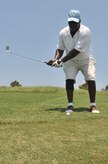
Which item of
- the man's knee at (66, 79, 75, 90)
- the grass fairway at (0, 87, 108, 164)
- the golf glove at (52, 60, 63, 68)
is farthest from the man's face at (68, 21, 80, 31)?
the grass fairway at (0, 87, 108, 164)

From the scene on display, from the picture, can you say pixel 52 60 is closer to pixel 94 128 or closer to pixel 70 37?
pixel 70 37

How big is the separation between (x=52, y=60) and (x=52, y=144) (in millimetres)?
4225

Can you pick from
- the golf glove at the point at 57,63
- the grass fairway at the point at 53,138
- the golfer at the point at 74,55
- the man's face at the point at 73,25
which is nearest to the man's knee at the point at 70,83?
the golfer at the point at 74,55

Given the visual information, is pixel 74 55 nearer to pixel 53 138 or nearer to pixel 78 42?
pixel 78 42

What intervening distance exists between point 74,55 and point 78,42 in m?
0.29

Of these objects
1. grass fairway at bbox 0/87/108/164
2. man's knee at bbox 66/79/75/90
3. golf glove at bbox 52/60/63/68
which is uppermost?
golf glove at bbox 52/60/63/68

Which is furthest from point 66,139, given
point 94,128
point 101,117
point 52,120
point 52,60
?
point 52,60

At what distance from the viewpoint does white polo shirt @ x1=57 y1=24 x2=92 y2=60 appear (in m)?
9.92

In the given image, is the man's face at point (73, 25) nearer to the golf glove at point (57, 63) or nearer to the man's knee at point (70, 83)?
the golf glove at point (57, 63)

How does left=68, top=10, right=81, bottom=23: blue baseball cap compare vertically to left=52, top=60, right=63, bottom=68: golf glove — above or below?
above

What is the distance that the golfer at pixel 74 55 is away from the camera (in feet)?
32.4

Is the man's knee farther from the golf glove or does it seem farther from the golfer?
the golf glove

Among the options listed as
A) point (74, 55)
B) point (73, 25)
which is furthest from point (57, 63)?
point (73, 25)

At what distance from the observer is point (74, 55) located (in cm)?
993
